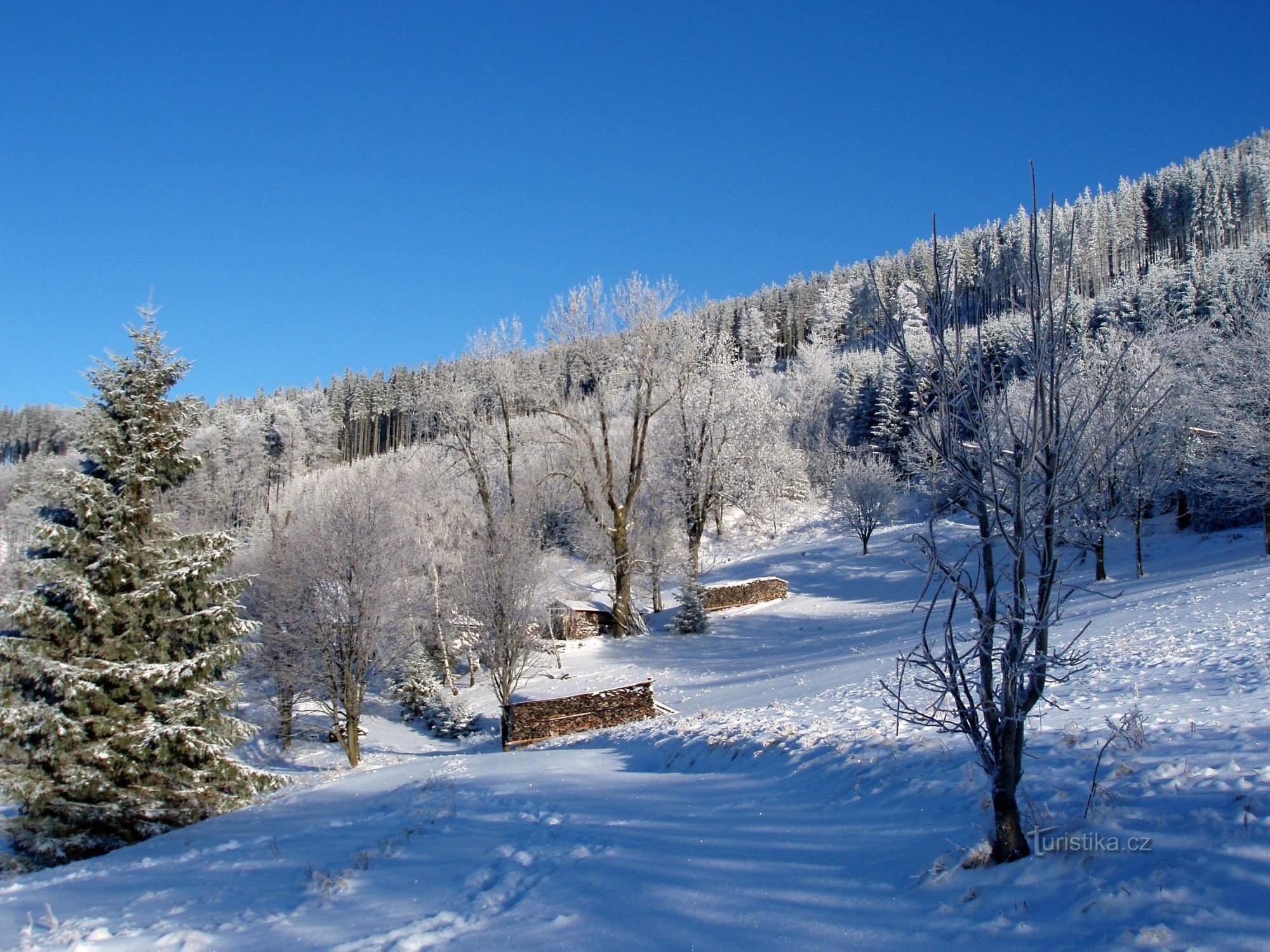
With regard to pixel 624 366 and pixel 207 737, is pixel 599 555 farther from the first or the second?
pixel 207 737

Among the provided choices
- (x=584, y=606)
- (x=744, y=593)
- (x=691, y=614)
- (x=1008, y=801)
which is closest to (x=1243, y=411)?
(x=744, y=593)

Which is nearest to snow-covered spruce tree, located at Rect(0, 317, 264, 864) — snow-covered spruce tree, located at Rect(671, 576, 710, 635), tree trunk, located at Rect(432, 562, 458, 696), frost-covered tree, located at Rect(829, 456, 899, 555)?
tree trunk, located at Rect(432, 562, 458, 696)

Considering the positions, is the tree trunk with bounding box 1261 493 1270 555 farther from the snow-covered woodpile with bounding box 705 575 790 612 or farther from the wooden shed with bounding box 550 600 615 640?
the wooden shed with bounding box 550 600 615 640

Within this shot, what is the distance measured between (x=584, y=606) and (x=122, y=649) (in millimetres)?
20328

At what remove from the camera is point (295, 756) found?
902 inches

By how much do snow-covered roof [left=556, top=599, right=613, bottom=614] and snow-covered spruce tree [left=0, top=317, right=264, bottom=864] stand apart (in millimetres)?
17008

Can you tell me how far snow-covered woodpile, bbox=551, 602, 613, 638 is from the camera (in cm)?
2920

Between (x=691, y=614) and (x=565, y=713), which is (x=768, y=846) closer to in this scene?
(x=565, y=713)

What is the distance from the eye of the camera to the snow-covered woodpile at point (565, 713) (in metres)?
17.1

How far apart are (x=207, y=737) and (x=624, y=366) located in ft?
61.4

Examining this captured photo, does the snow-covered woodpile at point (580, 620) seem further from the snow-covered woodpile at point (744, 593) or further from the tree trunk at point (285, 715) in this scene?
the tree trunk at point (285, 715)

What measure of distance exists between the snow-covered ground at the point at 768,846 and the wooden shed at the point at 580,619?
663 inches

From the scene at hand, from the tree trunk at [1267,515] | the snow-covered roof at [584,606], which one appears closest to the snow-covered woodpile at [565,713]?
the snow-covered roof at [584,606]

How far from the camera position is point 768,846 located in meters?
5.50
